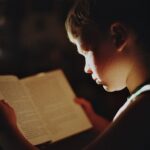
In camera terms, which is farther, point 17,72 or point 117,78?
point 17,72

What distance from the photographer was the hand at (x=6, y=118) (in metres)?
1.13

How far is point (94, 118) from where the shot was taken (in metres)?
1.64

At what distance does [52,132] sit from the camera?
1421 mm

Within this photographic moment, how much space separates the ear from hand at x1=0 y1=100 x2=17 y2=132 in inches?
14.2

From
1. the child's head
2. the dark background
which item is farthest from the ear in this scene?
the dark background

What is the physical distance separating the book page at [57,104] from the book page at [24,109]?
1.8 inches

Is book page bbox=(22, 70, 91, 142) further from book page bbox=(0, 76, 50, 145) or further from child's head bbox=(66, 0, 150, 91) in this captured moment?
child's head bbox=(66, 0, 150, 91)

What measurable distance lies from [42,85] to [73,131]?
21 centimetres

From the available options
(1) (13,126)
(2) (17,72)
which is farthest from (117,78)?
(2) (17,72)

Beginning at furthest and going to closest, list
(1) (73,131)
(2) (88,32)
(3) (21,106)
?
(1) (73,131) < (3) (21,106) < (2) (88,32)

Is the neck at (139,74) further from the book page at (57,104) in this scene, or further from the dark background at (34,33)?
the dark background at (34,33)

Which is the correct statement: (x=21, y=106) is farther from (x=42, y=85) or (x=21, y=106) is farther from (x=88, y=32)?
(x=88, y=32)

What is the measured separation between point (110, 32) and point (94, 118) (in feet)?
2.04

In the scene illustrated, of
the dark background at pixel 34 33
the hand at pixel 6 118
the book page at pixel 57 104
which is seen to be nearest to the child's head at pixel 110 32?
the hand at pixel 6 118
